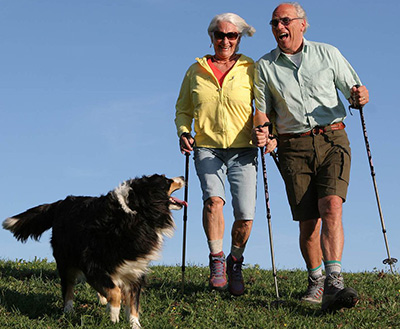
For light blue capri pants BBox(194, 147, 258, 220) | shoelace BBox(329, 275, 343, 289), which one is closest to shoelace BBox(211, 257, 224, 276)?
light blue capri pants BBox(194, 147, 258, 220)

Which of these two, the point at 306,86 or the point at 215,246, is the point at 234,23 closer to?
the point at 306,86

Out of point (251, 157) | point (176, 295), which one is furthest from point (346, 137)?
point (176, 295)

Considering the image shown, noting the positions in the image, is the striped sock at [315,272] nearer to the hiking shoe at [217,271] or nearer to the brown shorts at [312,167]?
the brown shorts at [312,167]

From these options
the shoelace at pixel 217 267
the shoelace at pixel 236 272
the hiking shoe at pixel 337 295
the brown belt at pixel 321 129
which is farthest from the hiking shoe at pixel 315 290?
the brown belt at pixel 321 129

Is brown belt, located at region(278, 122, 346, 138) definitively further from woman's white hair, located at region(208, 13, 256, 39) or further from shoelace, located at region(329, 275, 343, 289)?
shoelace, located at region(329, 275, 343, 289)

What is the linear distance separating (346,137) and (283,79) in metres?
0.99

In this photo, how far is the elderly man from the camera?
6.39 metres

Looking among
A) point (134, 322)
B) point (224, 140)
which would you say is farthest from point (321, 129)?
point (134, 322)

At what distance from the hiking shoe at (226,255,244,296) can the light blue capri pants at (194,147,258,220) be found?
59 centimetres

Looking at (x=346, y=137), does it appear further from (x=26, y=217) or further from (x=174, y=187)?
(x=26, y=217)

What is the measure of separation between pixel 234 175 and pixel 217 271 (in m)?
1.22

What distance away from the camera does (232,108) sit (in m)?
6.68

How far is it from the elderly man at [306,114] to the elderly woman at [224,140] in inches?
9.7

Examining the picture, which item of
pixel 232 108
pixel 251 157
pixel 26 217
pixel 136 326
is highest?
pixel 232 108
